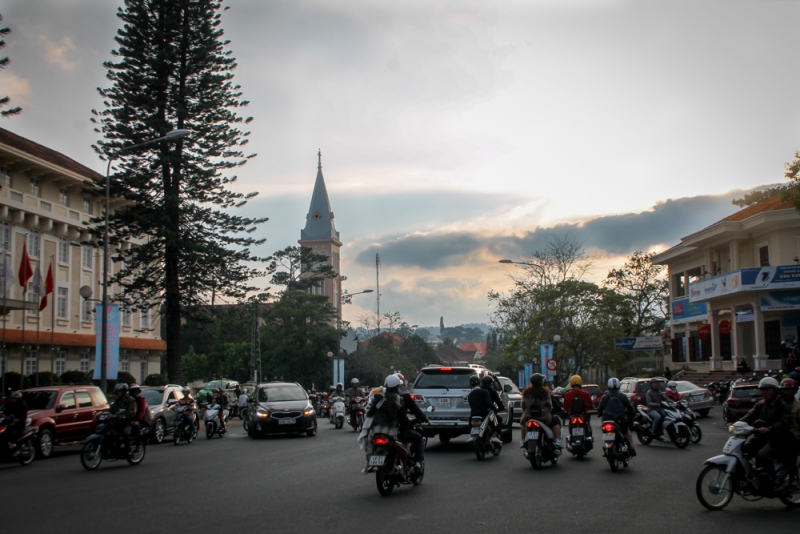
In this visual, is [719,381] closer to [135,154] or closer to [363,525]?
[135,154]

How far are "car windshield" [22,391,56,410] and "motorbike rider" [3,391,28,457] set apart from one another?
7.90 ft

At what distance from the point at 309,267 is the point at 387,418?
76348mm

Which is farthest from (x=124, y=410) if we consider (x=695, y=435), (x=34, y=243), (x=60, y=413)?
(x=34, y=243)

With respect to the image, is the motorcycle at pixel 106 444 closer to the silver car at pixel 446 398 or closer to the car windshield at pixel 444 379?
A: the silver car at pixel 446 398

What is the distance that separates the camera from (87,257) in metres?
48.9

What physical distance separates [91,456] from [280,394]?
358 inches

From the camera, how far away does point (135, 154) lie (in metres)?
36.3

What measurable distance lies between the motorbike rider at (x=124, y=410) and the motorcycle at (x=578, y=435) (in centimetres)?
814

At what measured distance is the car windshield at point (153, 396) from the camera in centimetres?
2343

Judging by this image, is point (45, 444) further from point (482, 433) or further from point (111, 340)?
point (111, 340)

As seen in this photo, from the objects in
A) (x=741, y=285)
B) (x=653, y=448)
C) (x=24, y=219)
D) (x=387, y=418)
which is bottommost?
(x=653, y=448)

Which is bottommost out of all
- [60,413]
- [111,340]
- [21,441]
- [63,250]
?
[21,441]

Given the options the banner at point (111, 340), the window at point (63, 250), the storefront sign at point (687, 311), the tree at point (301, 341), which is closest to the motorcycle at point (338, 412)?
the banner at point (111, 340)

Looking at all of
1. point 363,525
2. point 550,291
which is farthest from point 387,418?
point 550,291
